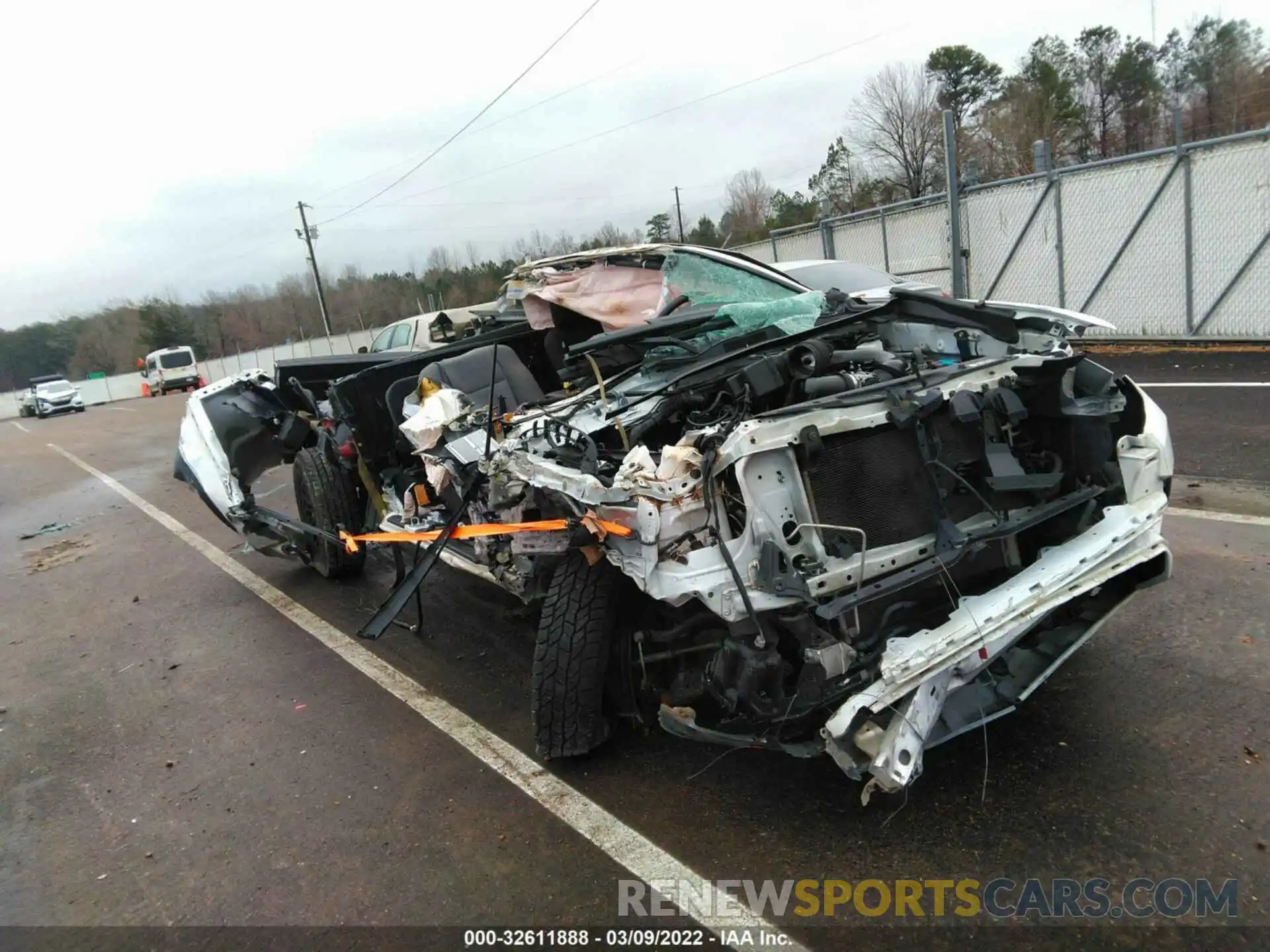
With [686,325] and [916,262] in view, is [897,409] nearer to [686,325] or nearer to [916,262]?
[686,325]

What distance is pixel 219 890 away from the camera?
9.05 ft

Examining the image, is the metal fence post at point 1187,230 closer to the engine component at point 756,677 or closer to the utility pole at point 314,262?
the engine component at point 756,677

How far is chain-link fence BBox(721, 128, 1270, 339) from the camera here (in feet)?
30.7

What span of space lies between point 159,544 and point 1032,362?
7863 millimetres

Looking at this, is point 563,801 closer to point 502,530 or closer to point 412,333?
point 502,530

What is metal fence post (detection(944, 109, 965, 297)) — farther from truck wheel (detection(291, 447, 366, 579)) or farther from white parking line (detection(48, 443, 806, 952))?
white parking line (detection(48, 443, 806, 952))

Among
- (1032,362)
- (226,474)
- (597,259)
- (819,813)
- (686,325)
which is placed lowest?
(819,813)

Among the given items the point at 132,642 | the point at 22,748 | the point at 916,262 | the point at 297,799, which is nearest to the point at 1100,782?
the point at 297,799

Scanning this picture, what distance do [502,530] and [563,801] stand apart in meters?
1.09

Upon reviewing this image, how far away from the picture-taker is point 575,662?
10.0 ft

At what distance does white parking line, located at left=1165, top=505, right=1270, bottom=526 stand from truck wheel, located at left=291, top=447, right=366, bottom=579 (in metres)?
5.18

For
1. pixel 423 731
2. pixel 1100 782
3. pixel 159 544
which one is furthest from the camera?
pixel 159 544

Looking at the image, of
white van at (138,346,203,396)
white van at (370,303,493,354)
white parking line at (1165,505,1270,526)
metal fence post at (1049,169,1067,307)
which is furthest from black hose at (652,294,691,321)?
white van at (138,346,203,396)

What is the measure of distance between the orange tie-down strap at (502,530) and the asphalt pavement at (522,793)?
649 millimetres
